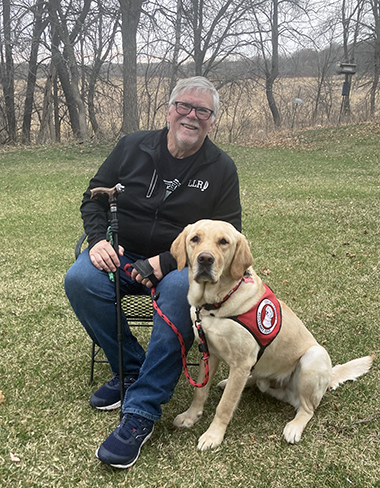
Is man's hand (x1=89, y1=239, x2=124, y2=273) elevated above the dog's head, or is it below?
below

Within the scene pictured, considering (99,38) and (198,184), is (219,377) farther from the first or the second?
(99,38)

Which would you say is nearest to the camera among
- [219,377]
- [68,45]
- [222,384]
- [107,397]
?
[107,397]

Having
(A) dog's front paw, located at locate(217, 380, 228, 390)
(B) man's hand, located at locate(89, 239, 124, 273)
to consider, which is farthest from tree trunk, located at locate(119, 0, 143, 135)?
(A) dog's front paw, located at locate(217, 380, 228, 390)

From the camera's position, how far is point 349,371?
105 inches

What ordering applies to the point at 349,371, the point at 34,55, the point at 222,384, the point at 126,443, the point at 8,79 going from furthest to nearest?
the point at 8,79 → the point at 34,55 → the point at 222,384 → the point at 349,371 → the point at 126,443

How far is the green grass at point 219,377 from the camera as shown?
207 cm

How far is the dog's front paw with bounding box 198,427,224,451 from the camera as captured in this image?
2.21 metres

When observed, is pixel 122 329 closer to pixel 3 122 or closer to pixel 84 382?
pixel 84 382

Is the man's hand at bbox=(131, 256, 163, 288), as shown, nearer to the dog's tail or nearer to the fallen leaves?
the fallen leaves

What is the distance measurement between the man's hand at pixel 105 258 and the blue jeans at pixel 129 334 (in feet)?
0.14

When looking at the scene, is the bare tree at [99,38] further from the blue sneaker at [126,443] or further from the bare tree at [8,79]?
the blue sneaker at [126,443]

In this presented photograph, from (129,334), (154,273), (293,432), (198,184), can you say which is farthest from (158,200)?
(293,432)

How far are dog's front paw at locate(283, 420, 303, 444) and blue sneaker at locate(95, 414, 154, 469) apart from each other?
751 mm

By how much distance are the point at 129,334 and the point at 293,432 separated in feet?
3.62
